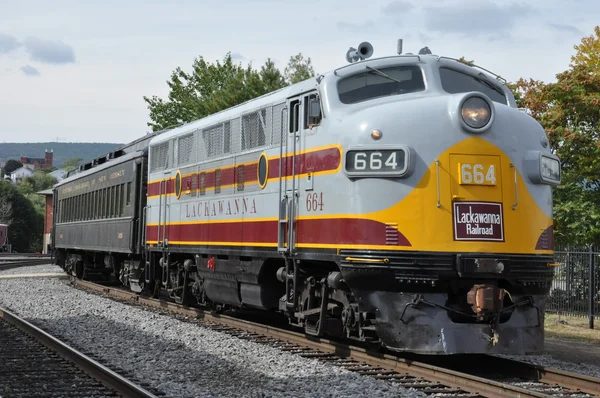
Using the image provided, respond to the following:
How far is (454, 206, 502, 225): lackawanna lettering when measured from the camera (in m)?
9.12

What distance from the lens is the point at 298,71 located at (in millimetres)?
53438

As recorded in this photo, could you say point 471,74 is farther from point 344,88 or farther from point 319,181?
point 319,181

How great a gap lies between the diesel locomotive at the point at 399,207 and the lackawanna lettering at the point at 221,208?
49mm

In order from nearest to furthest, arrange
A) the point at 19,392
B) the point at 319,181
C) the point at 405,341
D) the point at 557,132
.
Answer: the point at 19,392 < the point at 405,341 < the point at 319,181 < the point at 557,132

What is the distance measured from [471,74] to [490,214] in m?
2.45

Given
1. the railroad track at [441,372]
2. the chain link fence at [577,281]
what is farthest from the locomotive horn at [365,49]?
the chain link fence at [577,281]

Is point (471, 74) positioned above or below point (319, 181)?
above

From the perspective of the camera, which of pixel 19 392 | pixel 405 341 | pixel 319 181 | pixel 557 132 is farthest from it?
pixel 557 132

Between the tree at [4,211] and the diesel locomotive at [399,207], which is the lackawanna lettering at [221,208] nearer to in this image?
the diesel locomotive at [399,207]

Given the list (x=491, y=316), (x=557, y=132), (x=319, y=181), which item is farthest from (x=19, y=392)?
(x=557, y=132)

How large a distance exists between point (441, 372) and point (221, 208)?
5792mm

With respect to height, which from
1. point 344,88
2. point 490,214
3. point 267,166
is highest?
point 344,88

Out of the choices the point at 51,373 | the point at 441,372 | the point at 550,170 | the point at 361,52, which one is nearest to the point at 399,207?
the point at 441,372

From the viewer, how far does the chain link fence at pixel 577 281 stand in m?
15.8
